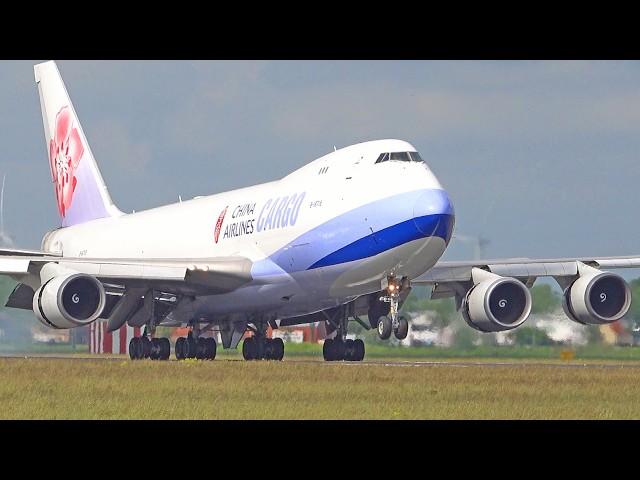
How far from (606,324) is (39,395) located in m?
18.2

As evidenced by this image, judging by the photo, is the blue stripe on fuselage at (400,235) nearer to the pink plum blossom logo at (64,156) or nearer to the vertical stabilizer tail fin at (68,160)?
the vertical stabilizer tail fin at (68,160)

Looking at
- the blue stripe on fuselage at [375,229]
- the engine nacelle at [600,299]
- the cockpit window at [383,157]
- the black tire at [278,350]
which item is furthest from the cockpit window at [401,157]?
the black tire at [278,350]

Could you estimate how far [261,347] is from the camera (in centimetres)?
3906

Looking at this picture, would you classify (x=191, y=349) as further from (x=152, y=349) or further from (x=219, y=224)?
(x=219, y=224)

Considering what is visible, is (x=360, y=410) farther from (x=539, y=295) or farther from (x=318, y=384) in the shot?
(x=539, y=295)

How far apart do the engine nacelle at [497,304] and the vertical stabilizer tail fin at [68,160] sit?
53.1 ft

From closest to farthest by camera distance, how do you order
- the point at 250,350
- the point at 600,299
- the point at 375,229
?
the point at 375,229 < the point at 600,299 < the point at 250,350

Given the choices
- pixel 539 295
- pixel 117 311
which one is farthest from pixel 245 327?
pixel 539 295

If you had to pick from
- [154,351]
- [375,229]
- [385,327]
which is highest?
[375,229]

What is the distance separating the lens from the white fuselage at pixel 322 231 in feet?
107

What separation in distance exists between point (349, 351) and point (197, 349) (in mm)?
4169

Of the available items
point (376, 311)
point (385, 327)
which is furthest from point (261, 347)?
point (385, 327)

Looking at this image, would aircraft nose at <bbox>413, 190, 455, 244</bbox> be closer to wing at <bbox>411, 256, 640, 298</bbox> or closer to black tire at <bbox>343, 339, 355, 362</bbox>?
wing at <bbox>411, 256, 640, 298</bbox>
